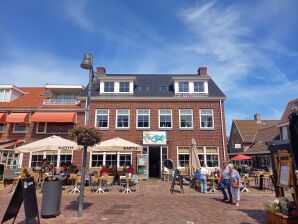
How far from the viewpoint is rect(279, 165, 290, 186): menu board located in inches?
259

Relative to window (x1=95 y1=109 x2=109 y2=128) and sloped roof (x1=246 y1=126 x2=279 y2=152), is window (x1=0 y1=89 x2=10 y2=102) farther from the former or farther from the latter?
sloped roof (x1=246 y1=126 x2=279 y2=152)

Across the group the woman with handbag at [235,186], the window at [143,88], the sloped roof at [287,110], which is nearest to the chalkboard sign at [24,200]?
the woman with handbag at [235,186]

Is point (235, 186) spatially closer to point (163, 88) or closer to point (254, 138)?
point (163, 88)

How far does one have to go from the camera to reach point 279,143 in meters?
7.08

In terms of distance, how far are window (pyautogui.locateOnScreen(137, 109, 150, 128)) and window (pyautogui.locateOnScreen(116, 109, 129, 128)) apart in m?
1.10

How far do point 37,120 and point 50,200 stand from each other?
16.3m

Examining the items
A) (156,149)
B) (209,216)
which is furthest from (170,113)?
(209,216)

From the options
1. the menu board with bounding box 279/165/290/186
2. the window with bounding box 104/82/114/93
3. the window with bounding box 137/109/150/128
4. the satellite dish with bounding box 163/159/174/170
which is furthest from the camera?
the window with bounding box 104/82/114/93

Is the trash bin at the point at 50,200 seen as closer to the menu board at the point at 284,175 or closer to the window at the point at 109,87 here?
the menu board at the point at 284,175

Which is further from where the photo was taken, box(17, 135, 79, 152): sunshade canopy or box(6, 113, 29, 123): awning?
box(6, 113, 29, 123): awning

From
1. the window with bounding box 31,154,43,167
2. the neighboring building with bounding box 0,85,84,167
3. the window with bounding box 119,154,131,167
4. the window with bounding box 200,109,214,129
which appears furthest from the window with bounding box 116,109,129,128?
the window with bounding box 31,154,43,167

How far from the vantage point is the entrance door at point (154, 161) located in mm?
22516

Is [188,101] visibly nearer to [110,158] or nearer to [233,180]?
[110,158]

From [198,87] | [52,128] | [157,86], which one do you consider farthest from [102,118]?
[198,87]
